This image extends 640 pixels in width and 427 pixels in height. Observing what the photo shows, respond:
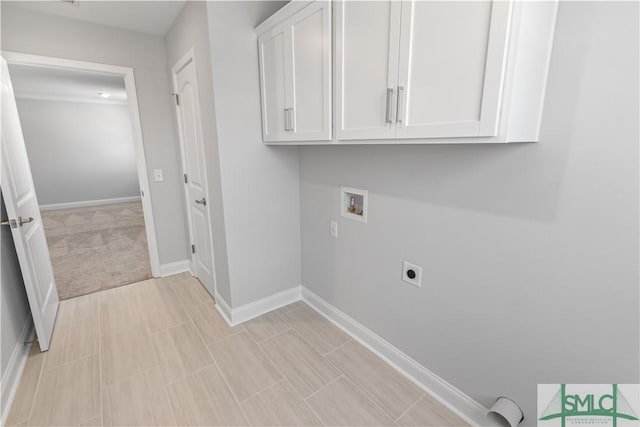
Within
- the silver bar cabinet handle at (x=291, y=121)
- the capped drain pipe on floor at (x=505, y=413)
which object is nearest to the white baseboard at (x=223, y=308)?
the silver bar cabinet handle at (x=291, y=121)

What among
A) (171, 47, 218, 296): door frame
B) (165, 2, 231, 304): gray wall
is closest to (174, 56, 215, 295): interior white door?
(171, 47, 218, 296): door frame

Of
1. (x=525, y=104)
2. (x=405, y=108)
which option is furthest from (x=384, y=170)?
(x=525, y=104)

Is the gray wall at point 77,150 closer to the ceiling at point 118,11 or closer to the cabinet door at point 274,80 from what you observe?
the ceiling at point 118,11

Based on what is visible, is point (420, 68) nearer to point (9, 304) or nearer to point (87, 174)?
point (9, 304)

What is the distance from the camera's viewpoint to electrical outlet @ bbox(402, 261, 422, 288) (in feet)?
5.34

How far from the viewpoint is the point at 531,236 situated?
1.16m

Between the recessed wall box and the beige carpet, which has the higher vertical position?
the recessed wall box

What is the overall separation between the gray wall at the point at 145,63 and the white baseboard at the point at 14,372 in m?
1.24

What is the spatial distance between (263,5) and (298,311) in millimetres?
2363

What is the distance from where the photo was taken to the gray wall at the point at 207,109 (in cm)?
198

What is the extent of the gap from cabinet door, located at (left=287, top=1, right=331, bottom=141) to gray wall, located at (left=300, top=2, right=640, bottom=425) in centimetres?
33

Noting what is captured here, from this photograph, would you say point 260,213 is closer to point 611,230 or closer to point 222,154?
point 222,154

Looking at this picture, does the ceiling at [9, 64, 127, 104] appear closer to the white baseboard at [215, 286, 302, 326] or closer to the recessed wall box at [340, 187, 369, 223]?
the white baseboard at [215, 286, 302, 326]

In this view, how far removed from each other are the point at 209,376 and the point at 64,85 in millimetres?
5766
